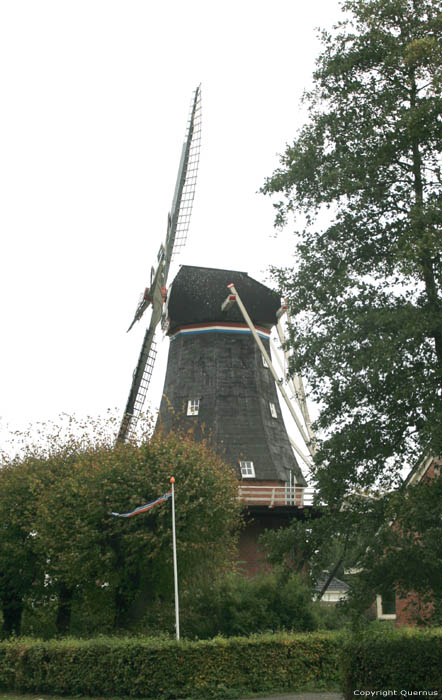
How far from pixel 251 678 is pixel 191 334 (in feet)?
61.8

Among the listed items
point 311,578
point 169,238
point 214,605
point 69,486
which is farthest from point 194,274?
point 311,578

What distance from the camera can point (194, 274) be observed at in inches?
1364

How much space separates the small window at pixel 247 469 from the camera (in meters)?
30.9

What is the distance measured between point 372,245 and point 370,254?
0.51 feet

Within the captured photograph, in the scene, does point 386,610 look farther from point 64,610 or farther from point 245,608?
point 64,610

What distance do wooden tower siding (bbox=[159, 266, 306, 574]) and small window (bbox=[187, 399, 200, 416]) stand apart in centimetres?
10

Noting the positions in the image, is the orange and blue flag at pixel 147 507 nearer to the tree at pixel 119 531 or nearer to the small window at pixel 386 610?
the tree at pixel 119 531

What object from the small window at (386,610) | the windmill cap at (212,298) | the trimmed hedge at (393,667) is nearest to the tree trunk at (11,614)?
the small window at (386,610)

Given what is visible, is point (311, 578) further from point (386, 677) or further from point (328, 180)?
point (328, 180)

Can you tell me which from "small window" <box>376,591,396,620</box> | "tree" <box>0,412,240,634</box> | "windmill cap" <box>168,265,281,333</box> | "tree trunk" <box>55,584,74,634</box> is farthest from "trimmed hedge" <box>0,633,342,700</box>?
"windmill cap" <box>168,265,281,333</box>

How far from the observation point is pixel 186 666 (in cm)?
1711

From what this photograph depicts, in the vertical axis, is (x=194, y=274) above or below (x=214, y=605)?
above

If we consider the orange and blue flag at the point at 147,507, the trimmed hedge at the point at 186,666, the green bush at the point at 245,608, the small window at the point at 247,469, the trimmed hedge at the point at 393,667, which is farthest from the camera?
the small window at the point at 247,469

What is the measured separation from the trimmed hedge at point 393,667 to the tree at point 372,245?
7.90 ft
